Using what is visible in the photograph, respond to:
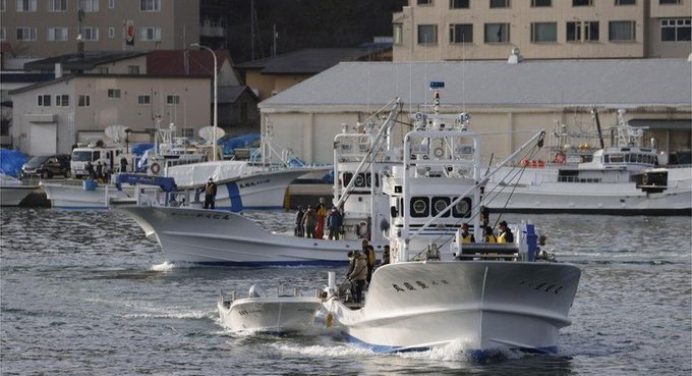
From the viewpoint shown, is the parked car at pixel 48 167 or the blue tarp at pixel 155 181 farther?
the parked car at pixel 48 167

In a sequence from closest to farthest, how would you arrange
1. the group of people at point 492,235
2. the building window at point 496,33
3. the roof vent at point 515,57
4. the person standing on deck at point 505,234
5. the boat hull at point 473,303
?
the boat hull at point 473,303, the group of people at point 492,235, the person standing on deck at point 505,234, the roof vent at point 515,57, the building window at point 496,33

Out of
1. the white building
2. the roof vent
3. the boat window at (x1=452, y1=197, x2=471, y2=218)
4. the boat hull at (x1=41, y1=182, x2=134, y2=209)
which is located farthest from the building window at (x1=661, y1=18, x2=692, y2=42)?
the boat window at (x1=452, y1=197, x2=471, y2=218)

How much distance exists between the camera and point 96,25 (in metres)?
146

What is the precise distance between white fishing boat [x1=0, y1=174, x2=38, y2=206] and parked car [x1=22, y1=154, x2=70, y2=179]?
12230 mm

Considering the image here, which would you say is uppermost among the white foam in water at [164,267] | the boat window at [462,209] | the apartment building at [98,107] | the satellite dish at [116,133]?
the apartment building at [98,107]

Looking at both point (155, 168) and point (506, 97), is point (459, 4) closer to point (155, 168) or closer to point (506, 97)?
point (506, 97)

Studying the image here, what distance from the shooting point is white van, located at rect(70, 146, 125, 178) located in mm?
103438

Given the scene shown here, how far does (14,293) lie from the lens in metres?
54.1

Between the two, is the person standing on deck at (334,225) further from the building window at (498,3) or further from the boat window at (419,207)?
the building window at (498,3)

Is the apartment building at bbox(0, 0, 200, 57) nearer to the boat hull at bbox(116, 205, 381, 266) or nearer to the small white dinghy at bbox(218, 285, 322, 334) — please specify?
the boat hull at bbox(116, 205, 381, 266)

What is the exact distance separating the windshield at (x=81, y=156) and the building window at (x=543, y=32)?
94.0 feet

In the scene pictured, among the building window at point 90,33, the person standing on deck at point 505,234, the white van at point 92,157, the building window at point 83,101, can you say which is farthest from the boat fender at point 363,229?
the building window at point 90,33

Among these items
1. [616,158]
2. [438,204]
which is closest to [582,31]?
[616,158]

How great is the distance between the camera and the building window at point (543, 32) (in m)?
118
